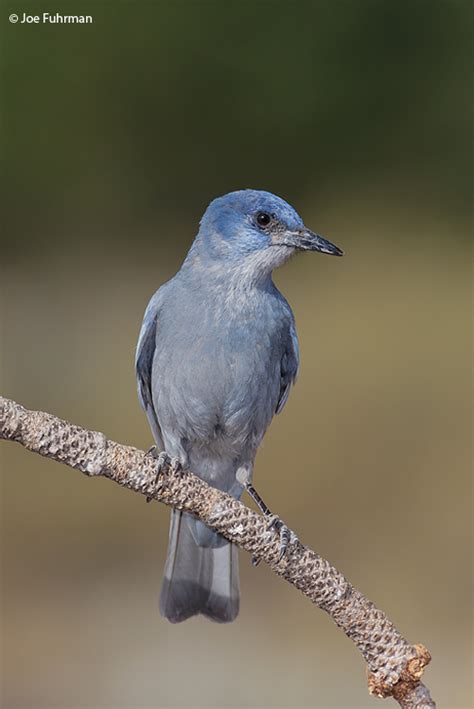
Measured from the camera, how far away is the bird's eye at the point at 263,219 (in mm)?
2020

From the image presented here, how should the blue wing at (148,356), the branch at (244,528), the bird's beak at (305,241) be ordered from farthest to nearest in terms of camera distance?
the blue wing at (148,356), the bird's beak at (305,241), the branch at (244,528)

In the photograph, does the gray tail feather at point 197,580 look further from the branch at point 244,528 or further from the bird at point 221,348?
the branch at point 244,528

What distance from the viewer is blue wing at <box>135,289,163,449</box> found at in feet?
7.06

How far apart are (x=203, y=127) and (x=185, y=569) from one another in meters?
2.30

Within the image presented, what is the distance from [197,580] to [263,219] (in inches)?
32.6

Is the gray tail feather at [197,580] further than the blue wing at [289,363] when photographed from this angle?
No

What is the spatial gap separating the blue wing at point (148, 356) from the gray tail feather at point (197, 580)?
0.25 meters

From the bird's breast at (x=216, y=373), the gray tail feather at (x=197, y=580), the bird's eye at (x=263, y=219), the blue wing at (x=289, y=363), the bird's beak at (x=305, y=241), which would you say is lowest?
the gray tail feather at (x=197, y=580)

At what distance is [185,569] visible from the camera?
2133mm

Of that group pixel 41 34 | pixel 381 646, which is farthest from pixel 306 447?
pixel 381 646

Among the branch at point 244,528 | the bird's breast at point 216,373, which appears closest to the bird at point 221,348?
the bird's breast at point 216,373

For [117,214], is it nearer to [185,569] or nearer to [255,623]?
[255,623]

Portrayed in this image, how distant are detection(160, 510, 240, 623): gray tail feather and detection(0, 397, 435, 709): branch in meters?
0.65

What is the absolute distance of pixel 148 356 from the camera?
2.19m
